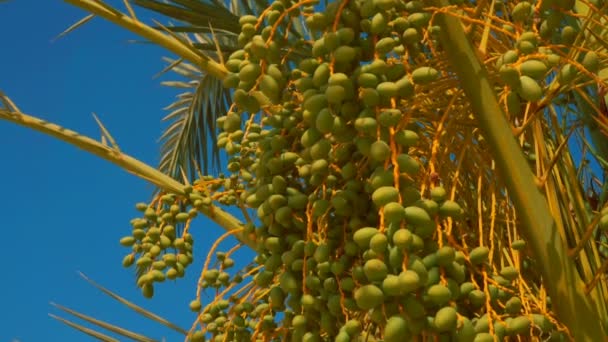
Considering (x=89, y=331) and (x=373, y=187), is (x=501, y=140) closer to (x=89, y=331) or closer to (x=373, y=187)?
(x=373, y=187)

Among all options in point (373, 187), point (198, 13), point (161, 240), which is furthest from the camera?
point (198, 13)

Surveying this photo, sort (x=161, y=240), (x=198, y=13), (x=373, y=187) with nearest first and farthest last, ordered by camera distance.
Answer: (x=373, y=187) < (x=161, y=240) < (x=198, y=13)

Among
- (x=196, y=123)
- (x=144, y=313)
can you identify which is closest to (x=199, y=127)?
(x=196, y=123)

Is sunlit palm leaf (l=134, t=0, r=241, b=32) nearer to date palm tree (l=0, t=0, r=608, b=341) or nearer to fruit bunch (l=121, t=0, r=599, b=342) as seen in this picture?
date palm tree (l=0, t=0, r=608, b=341)

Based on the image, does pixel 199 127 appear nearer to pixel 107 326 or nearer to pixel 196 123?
pixel 196 123

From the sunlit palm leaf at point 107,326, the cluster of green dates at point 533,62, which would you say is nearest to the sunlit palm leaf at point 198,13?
the sunlit palm leaf at point 107,326

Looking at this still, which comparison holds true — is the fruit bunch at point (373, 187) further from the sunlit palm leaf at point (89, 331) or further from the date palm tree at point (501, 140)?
the sunlit palm leaf at point (89, 331)

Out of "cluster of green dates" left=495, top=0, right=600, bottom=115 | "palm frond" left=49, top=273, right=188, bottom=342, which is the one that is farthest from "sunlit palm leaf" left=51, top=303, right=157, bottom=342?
"cluster of green dates" left=495, top=0, right=600, bottom=115

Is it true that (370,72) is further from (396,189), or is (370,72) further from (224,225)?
(224,225)

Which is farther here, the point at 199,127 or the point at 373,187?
the point at 199,127

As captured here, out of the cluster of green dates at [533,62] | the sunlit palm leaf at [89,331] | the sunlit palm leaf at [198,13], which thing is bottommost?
the sunlit palm leaf at [89,331]

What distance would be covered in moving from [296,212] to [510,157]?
0.32 metres

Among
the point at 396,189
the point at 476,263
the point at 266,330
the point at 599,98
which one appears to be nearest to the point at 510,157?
the point at 476,263

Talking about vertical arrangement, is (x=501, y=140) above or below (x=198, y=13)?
below
